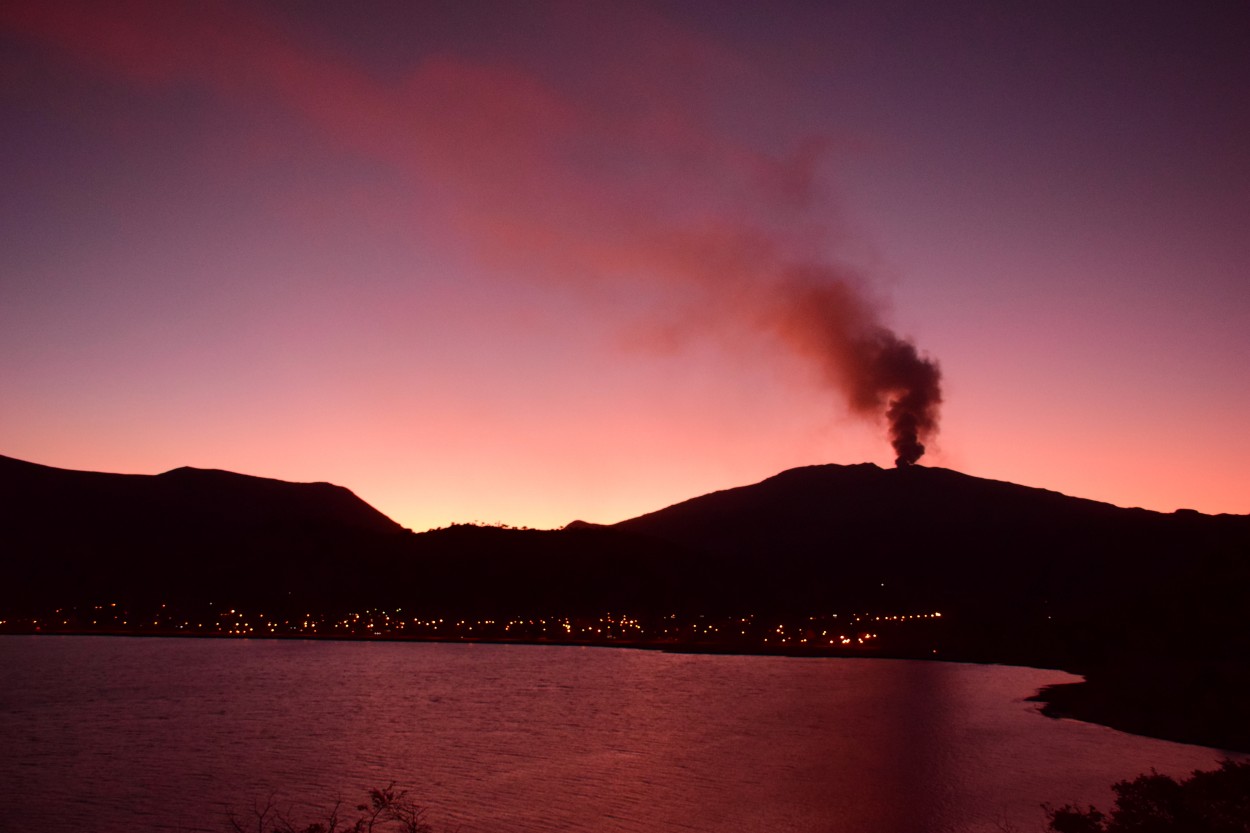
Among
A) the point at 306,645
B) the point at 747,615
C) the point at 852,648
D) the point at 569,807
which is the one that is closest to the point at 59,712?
the point at 569,807

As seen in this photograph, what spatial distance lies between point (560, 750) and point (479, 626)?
105366 millimetres

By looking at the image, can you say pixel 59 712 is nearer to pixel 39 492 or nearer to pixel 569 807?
Answer: pixel 569 807

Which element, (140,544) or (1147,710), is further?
(140,544)

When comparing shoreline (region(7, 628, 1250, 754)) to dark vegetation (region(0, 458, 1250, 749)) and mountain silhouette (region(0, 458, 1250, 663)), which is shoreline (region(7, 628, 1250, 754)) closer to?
dark vegetation (region(0, 458, 1250, 749))

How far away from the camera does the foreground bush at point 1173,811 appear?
16.2 metres

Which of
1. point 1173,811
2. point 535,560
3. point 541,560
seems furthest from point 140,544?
point 1173,811

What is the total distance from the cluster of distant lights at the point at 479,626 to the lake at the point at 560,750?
46425mm

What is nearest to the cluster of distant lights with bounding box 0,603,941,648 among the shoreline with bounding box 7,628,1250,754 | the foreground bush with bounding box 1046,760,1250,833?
the shoreline with bounding box 7,628,1250,754

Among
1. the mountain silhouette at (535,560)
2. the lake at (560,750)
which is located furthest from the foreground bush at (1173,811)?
the mountain silhouette at (535,560)

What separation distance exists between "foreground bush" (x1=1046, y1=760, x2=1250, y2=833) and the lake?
25.1 feet

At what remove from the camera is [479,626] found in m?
142

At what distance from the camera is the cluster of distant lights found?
403 feet

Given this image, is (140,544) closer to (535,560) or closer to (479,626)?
(479,626)

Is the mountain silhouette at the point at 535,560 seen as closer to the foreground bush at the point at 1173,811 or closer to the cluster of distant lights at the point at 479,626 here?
the cluster of distant lights at the point at 479,626
